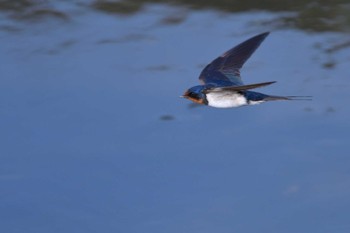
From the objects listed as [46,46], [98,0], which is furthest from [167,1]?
[46,46]

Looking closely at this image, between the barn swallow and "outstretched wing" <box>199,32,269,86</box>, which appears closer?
the barn swallow

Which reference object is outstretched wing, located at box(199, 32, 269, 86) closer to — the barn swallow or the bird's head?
the barn swallow

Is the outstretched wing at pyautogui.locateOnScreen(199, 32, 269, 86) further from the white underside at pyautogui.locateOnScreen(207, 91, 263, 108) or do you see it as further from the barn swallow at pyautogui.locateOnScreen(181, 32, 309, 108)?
the white underside at pyautogui.locateOnScreen(207, 91, 263, 108)

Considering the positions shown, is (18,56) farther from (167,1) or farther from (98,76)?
(167,1)

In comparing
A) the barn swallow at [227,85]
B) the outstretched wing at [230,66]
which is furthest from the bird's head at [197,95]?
the outstretched wing at [230,66]

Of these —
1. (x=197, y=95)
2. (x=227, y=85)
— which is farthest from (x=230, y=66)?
(x=197, y=95)

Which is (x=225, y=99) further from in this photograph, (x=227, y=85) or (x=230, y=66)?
(x=230, y=66)

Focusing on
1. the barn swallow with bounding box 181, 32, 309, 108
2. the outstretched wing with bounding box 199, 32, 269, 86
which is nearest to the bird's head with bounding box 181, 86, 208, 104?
the barn swallow with bounding box 181, 32, 309, 108
